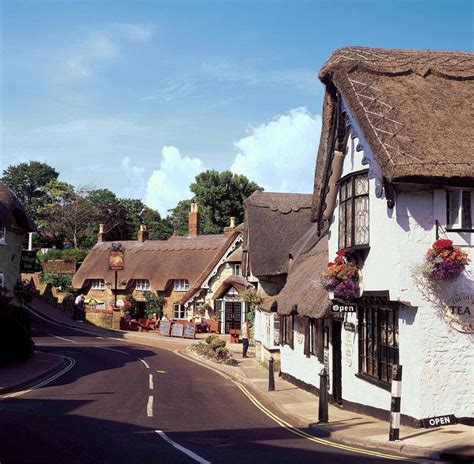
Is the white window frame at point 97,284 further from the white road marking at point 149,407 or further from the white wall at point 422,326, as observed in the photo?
the white wall at point 422,326

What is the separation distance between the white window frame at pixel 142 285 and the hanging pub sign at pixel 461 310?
153ft

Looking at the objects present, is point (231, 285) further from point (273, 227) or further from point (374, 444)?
point (374, 444)

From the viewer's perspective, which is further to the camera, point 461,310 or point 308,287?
point 308,287

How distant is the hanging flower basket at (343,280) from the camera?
16141 millimetres

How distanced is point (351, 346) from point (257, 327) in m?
17.8

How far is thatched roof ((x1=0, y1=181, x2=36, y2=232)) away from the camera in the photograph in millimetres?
32719

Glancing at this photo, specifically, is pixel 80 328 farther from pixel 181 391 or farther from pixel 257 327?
pixel 181 391

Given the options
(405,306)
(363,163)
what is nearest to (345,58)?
(363,163)

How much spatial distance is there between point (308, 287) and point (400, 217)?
733cm

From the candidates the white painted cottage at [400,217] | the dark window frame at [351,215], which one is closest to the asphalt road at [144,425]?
the white painted cottage at [400,217]

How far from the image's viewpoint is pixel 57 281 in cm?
6438

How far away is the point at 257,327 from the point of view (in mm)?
34906

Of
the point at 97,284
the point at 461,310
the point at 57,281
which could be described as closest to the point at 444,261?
the point at 461,310

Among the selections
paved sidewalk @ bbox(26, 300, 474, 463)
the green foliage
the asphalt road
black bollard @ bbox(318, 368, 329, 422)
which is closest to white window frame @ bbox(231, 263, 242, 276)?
the green foliage
